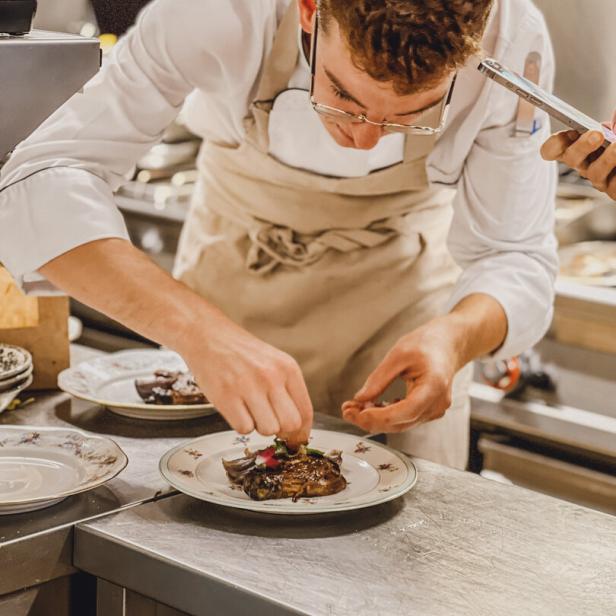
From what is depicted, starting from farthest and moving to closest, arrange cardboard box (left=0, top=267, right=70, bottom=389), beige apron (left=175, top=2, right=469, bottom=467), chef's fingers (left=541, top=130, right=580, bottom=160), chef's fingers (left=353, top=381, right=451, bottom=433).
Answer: beige apron (left=175, top=2, right=469, bottom=467) → cardboard box (left=0, top=267, right=70, bottom=389) → chef's fingers (left=353, top=381, right=451, bottom=433) → chef's fingers (left=541, top=130, right=580, bottom=160)

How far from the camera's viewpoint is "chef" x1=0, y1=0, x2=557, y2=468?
1.66 meters

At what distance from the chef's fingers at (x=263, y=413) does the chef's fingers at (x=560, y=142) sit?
586mm

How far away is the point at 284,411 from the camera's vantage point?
1611mm

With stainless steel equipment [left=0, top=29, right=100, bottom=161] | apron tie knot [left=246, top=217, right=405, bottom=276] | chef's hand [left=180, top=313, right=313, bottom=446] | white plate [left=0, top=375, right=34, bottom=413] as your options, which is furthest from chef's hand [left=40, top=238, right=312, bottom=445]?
apron tie knot [left=246, top=217, right=405, bottom=276]

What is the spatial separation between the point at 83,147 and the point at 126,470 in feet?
1.88

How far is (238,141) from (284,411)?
914 mm

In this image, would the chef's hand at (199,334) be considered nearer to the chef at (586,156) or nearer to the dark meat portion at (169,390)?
the dark meat portion at (169,390)

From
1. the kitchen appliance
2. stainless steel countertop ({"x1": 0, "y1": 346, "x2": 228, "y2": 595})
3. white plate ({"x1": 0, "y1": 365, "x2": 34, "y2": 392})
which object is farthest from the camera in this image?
white plate ({"x1": 0, "y1": 365, "x2": 34, "y2": 392})

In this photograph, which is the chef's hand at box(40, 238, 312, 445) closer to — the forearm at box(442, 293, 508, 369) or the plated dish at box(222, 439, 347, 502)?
the plated dish at box(222, 439, 347, 502)

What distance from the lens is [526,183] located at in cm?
217

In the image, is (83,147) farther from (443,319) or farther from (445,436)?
(445,436)

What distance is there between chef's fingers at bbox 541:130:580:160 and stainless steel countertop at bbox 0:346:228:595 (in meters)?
0.77

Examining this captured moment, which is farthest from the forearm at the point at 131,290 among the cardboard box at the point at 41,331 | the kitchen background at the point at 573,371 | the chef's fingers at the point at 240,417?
the kitchen background at the point at 573,371

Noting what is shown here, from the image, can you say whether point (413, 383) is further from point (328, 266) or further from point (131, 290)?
point (328, 266)
